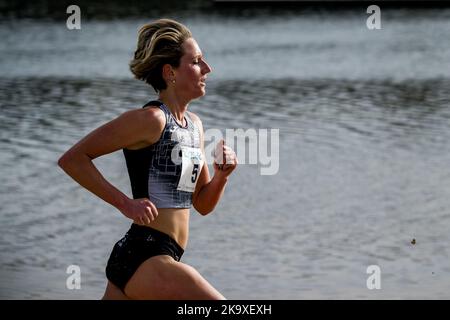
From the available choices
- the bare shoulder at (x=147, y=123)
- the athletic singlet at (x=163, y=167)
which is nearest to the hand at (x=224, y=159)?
the athletic singlet at (x=163, y=167)

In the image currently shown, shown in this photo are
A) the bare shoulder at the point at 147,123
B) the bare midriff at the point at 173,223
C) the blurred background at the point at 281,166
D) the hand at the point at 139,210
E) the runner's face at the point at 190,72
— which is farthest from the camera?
the blurred background at the point at 281,166

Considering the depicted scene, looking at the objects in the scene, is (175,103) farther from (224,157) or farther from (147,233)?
(147,233)

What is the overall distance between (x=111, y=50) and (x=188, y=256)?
1804 cm

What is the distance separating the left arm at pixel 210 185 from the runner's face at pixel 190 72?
5.8 inches

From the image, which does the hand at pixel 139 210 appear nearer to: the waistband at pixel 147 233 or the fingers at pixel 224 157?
the waistband at pixel 147 233

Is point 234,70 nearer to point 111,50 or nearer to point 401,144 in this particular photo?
point 111,50

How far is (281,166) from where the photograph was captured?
13.9 metres

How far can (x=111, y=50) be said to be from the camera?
90.6ft

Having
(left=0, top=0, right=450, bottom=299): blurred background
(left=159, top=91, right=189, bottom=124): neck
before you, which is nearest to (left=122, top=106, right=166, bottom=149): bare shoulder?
(left=159, top=91, right=189, bottom=124): neck

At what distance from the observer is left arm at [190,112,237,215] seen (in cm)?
528

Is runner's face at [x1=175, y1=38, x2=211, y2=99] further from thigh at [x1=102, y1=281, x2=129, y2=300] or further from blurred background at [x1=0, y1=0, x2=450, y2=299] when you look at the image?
blurred background at [x1=0, y1=0, x2=450, y2=299]

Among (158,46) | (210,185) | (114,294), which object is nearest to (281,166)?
(210,185)

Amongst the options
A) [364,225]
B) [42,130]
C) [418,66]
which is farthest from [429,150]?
[418,66]

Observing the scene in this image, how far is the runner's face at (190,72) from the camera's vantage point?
5.20 m
